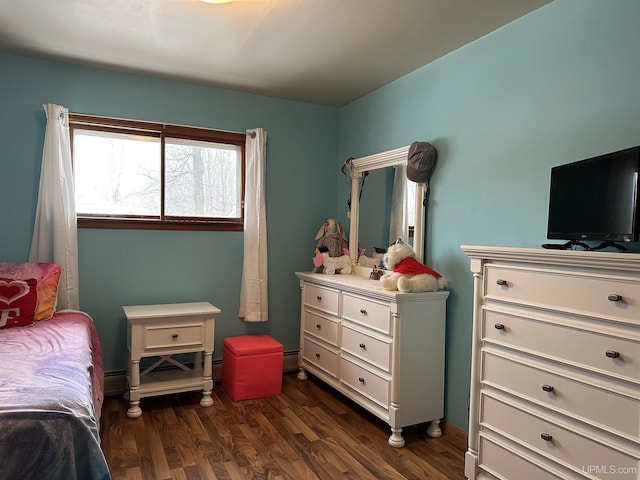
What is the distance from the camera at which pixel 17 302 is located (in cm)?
261

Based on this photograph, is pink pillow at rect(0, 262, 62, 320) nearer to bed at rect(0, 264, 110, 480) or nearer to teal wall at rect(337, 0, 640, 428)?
bed at rect(0, 264, 110, 480)

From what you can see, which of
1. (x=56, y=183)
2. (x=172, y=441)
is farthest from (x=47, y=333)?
(x=56, y=183)

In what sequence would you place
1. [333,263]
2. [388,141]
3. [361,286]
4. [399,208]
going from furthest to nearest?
[333,263] → [388,141] → [399,208] → [361,286]

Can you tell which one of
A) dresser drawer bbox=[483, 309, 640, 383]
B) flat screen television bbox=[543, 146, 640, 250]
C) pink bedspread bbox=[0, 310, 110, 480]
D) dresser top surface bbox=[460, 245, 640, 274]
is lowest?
pink bedspread bbox=[0, 310, 110, 480]

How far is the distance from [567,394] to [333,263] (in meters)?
2.19

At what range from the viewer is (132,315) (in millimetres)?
3000

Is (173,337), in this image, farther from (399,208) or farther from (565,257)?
(565,257)

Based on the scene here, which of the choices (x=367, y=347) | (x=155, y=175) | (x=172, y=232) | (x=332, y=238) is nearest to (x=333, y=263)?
(x=332, y=238)

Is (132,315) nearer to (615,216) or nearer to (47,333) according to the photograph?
(47,333)

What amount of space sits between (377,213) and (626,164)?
200cm

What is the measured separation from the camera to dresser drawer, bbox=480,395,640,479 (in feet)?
5.14

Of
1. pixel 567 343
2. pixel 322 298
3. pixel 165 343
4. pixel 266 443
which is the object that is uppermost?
pixel 567 343

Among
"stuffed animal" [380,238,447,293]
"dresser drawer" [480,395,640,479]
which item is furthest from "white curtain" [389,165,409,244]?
"dresser drawer" [480,395,640,479]

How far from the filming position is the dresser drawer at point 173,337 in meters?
3.05
